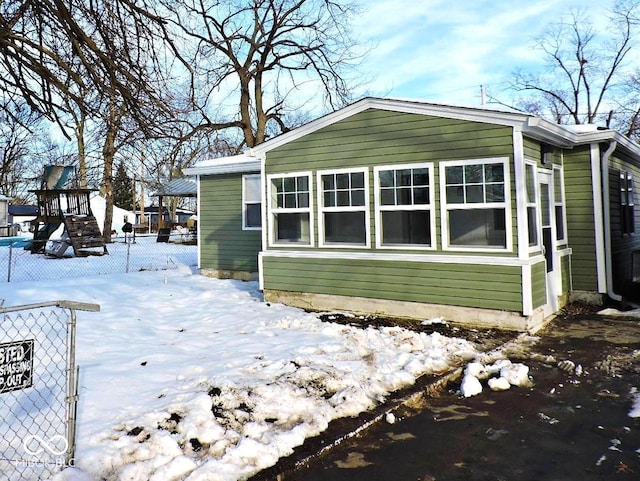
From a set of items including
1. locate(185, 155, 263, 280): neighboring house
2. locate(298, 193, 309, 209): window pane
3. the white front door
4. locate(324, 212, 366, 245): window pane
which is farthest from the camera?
locate(185, 155, 263, 280): neighboring house

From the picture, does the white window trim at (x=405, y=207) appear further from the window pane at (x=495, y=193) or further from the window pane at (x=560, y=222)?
the window pane at (x=560, y=222)

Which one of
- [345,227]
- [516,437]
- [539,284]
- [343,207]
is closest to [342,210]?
[343,207]

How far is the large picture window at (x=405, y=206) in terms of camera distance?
6821mm

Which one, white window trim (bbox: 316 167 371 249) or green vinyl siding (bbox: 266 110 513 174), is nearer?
green vinyl siding (bbox: 266 110 513 174)

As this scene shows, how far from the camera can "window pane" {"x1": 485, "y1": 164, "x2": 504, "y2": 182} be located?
20.4 feet

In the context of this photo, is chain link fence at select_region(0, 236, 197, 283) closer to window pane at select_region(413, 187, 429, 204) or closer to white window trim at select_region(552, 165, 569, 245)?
window pane at select_region(413, 187, 429, 204)

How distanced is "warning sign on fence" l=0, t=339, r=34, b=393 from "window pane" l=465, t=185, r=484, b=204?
221 inches

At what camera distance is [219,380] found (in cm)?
421

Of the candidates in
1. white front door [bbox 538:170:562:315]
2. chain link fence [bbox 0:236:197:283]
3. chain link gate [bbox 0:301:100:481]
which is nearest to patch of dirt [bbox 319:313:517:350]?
white front door [bbox 538:170:562:315]

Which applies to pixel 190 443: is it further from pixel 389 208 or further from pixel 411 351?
pixel 389 208

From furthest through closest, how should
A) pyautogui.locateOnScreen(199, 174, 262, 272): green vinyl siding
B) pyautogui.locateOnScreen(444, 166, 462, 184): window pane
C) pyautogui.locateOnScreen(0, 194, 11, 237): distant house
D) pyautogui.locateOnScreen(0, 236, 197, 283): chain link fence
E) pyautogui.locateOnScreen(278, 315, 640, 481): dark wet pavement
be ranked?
pyautogui.locateOnScreen(0, 194, 11, 237): distant house → pyautogui.locateOnScreen(0, 236, 197, 283): chain link fence → pyautogui.locateOnScreen(199, 174, 262, 272): green vinyl siding → pyautogui.locateOnScreen(444, 166, 462, 184): window pane → pyautogui.locateOnScreen(278, 315, 640, 481): dark wet pavement

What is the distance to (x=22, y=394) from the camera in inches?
151

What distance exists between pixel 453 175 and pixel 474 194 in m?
0.41

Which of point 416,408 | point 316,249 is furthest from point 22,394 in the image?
point 316,249
